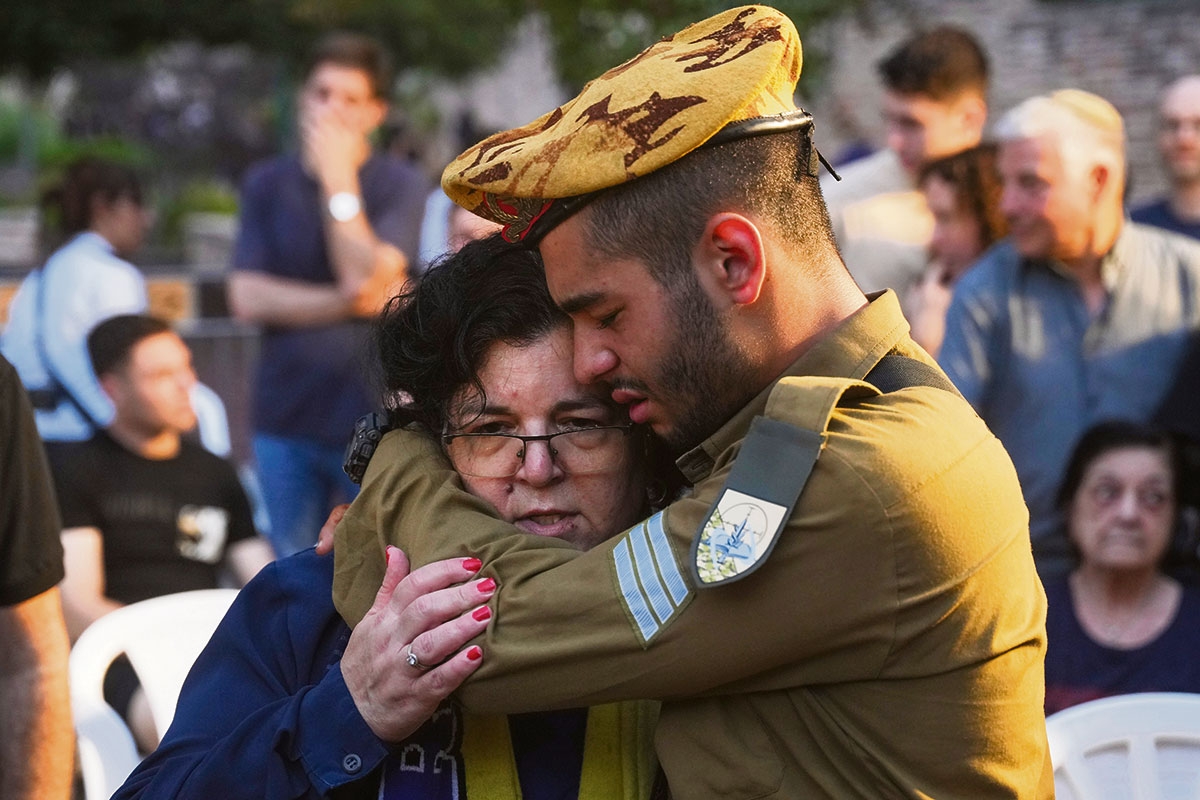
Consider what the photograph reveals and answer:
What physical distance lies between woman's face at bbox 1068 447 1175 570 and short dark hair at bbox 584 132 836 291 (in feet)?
8.34

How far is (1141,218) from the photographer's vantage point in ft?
17.6

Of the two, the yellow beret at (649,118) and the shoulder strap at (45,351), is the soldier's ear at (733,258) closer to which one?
the yellow beret at (649,118)

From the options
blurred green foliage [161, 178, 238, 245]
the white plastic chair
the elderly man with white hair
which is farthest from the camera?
blurred green foliage [161, 178, 238, 245]

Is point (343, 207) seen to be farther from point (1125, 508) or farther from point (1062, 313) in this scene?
point (1125, 508)

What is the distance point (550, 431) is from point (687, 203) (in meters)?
0.53

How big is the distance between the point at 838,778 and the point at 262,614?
3.27ft

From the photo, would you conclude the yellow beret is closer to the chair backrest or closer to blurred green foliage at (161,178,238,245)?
the chair backrest

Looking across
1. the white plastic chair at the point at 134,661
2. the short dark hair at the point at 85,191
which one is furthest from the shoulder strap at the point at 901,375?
the short dark hair at the point at 85,191

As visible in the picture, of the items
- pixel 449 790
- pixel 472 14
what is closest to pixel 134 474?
pixel 449 790

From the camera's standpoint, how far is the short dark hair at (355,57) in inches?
218

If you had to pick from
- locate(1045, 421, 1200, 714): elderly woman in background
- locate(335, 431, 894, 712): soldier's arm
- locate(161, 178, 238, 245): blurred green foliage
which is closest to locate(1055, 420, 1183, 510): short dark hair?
locate(1045, 421, 1200, 714): elderly woman in background

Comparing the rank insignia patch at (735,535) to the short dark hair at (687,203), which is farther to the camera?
the short dark hair at (687,203)

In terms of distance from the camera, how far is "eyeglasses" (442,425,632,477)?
226cm

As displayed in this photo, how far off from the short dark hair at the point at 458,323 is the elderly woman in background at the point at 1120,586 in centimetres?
233
